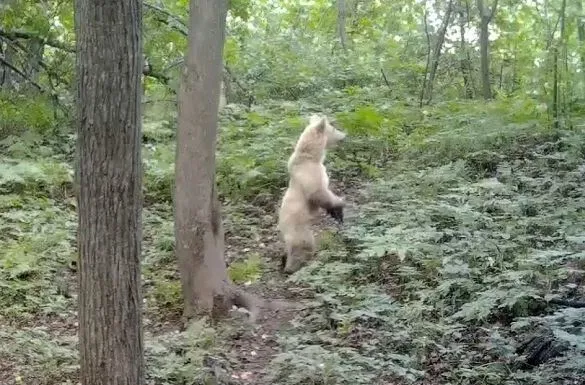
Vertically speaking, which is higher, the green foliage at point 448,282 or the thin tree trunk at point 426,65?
the thin tree trunk at point 426,65

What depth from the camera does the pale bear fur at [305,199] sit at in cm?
920

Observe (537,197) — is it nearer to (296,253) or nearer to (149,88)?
(296,253)

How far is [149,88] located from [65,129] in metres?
1.90

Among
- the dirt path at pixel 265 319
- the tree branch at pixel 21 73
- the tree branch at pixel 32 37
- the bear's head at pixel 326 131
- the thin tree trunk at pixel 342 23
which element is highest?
the thin tree trunk at pixel 342 23

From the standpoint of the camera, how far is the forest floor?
6090 millimetres

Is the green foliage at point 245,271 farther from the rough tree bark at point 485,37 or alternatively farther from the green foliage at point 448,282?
the rough tree bark at point 485,37

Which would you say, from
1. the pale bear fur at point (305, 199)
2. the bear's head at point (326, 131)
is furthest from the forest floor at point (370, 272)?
the bear's head at point (326, 131)

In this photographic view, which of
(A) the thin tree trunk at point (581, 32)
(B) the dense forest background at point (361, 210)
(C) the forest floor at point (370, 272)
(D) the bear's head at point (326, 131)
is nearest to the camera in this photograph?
(C) the forest floor at point (370, 272)

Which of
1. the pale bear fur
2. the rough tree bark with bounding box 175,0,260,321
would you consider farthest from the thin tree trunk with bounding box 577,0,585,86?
the rough tree bark with bounding box 175,0,260,321

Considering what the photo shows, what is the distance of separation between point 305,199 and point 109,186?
5.12 m

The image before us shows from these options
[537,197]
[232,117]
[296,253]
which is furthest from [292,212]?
[232,117]

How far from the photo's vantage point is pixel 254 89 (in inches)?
701

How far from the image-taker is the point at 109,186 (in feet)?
15.0

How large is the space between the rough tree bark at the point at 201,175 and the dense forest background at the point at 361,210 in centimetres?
39
